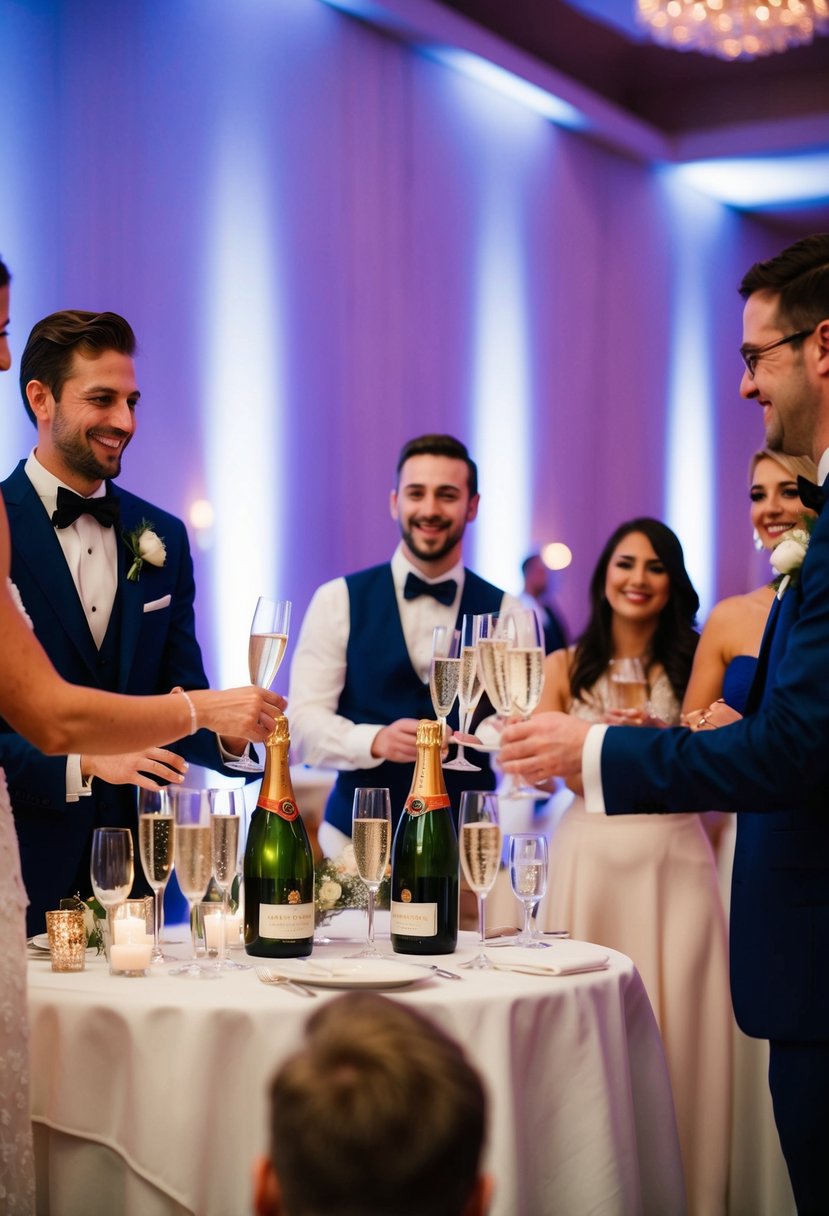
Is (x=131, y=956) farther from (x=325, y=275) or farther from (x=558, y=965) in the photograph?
(x=325, y=275)

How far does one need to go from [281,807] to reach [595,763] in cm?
56

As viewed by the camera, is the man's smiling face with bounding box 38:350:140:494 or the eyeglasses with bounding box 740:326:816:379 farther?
the man's smiling face with bounding box 38:350:140:494

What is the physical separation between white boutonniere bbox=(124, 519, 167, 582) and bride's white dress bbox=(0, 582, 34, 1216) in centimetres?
147

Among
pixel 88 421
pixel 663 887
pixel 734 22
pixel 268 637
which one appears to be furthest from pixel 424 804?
pixel 734 22

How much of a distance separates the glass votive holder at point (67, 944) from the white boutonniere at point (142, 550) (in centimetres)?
118

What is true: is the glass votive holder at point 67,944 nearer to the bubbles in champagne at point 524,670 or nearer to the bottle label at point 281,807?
the bottle label at point 281,807

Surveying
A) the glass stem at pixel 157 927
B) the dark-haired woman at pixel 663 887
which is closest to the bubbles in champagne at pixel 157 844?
the glass stem at pixel 157 927

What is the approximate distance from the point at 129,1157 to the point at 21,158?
4.40 metres

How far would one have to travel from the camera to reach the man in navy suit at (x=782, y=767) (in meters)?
2.26

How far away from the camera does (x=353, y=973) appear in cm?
226

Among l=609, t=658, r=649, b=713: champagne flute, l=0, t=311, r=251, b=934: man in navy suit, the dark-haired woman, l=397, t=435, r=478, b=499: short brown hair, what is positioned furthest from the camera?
l=397, t=435, r=478, b=499: short brown hair

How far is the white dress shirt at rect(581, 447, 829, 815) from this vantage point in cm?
240

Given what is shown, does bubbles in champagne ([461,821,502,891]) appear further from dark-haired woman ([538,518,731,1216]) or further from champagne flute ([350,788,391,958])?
dark-haired woman ([538,518,731,1216])

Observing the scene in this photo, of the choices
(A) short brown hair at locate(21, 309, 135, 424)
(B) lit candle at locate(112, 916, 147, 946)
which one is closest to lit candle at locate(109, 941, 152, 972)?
(B) lit candle at locate(112, 916, 147, 946)
